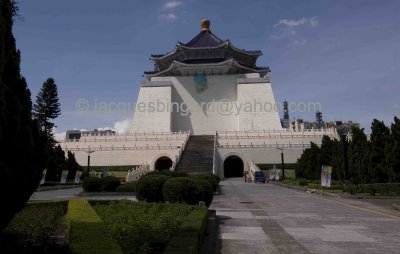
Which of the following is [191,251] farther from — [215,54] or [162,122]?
[215,54]

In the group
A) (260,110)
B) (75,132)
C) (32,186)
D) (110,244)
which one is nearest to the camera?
(110,244)

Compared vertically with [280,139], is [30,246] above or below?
below

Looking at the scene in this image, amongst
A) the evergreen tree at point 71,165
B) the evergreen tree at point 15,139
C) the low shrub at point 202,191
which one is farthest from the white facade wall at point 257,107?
the evergreen tree at point 15,139

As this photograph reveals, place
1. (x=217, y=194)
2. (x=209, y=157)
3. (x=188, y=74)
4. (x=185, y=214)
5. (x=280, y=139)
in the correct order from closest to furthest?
(x=185, y=214) < (x=217, y=194) < (x=209, y=157) < (x=280, y=139) < (x=188, y=74)

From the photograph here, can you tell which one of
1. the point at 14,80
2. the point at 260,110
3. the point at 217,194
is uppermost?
the point at 260,110

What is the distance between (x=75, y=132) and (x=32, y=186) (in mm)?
101333

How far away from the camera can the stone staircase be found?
3897 centimetres

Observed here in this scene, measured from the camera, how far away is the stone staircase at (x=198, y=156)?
38969 mm

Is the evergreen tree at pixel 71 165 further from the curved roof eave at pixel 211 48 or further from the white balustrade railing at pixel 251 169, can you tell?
the curved roof eave at pixel 211 48

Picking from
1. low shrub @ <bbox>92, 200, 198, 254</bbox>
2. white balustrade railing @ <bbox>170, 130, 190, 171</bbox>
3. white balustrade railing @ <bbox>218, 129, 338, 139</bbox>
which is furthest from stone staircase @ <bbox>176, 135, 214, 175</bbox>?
low shrub @ <bbox>92, 200, 198, 254</bbox>

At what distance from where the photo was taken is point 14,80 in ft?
17.3

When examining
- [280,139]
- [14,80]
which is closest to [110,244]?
[14,80]

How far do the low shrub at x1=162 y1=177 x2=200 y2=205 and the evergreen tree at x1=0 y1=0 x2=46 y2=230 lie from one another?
6371 millimetres

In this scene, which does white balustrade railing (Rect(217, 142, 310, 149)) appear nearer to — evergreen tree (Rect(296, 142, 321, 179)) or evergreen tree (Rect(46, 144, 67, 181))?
evergreen tree (Rect(296, 142, 321, 179))
